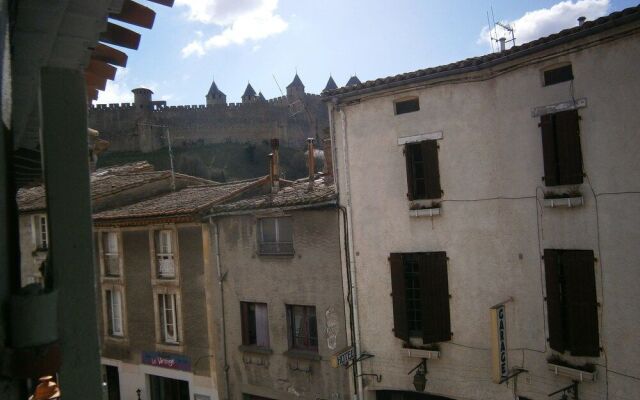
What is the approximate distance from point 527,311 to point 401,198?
3589 millimetres

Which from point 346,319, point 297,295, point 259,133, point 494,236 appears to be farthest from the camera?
point 259,133

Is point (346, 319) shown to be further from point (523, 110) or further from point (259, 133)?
point (259, 133)

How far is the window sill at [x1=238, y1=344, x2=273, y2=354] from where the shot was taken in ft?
46.9

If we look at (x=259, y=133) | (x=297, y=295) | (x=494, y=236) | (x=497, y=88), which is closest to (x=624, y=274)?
(x=494, y=236)

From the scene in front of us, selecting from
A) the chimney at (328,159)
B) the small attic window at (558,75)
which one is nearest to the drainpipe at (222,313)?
the chimney at (328,159)

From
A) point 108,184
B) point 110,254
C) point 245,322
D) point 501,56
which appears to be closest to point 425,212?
point 501,56

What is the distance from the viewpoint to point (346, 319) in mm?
12797

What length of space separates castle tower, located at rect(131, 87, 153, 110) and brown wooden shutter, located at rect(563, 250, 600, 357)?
58810mm

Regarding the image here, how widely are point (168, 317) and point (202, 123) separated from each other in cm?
4782

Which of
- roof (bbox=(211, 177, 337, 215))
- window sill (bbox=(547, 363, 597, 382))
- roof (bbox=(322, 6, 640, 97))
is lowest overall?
window sill (bbox=(547, 363, 597, 382))

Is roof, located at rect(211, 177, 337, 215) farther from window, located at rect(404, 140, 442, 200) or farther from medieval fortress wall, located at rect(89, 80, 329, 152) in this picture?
medieval fortress wall, located at rect(89, 80, 329, 152)

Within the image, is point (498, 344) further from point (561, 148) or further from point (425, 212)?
point (561, 148)

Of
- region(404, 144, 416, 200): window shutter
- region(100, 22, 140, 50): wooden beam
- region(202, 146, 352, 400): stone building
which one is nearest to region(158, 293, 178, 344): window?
region(202, 146, 352, 400): stone building

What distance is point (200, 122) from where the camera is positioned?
203 ft
